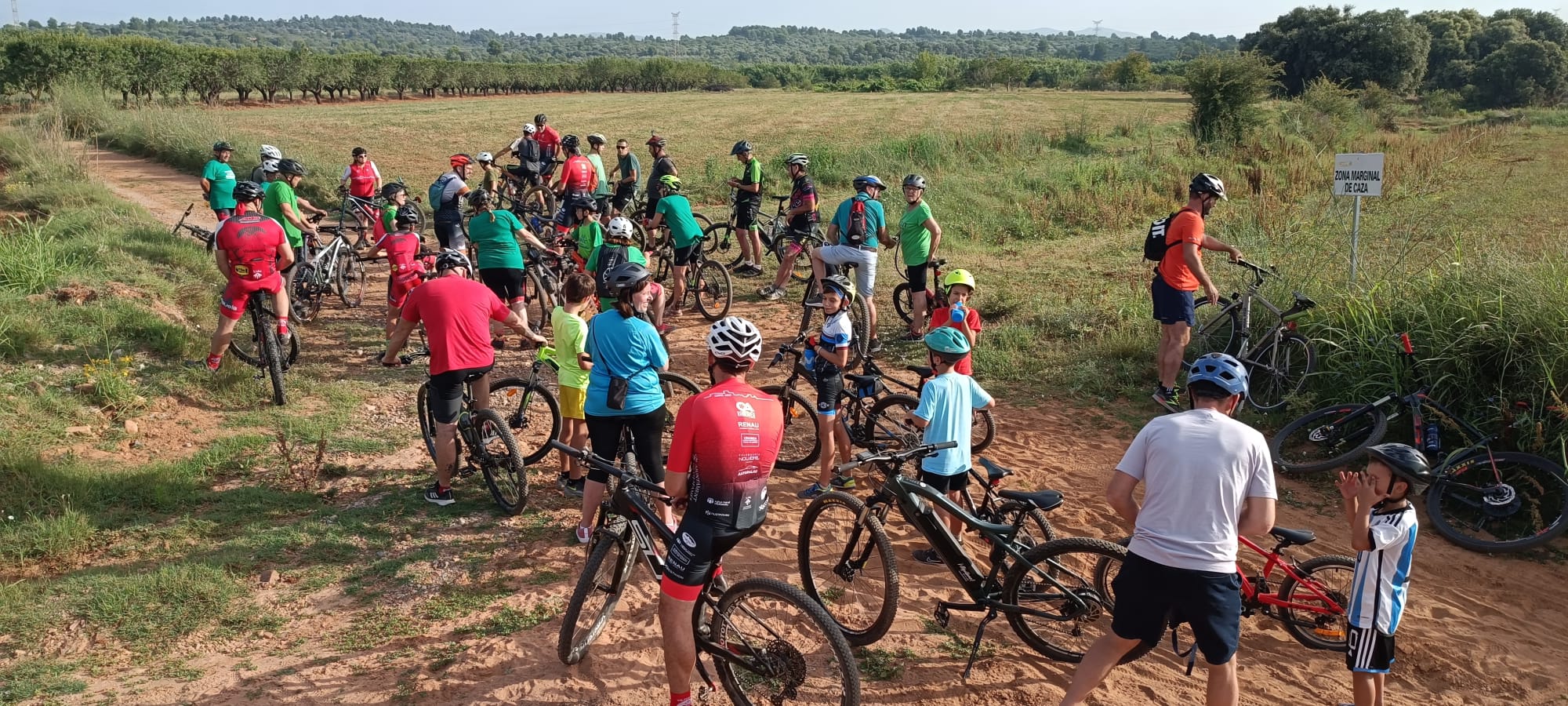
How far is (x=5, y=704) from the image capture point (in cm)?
448

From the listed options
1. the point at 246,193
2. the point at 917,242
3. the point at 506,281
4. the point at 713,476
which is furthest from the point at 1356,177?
the point at 246,193

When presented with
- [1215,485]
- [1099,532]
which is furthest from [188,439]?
[1215,485]

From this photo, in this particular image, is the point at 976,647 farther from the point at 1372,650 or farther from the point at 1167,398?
the point at 1167,398

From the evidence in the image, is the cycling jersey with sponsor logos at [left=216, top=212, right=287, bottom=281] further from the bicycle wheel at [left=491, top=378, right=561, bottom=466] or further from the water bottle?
the water bottle

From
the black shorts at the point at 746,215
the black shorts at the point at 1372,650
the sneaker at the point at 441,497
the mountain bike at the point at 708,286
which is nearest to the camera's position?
the black shorts at the point at 1372,650

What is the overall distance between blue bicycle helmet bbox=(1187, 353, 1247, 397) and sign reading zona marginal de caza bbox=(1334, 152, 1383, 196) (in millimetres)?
6940

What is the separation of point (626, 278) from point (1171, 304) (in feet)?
17.8

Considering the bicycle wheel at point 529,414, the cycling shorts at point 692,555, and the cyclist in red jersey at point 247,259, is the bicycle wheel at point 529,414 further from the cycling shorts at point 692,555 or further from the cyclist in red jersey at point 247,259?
the cycling shorts at point 692,555

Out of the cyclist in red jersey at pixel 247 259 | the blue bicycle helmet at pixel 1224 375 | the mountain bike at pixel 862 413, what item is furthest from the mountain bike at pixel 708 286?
the blue bicycle helmet at pixel 1224 375

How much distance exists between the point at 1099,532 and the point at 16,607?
6858 millimetres

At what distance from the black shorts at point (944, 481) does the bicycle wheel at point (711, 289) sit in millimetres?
6557

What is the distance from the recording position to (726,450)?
392cm

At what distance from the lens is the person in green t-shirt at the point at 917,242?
10.2 m

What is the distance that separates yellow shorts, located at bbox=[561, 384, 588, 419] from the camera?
6516mm
